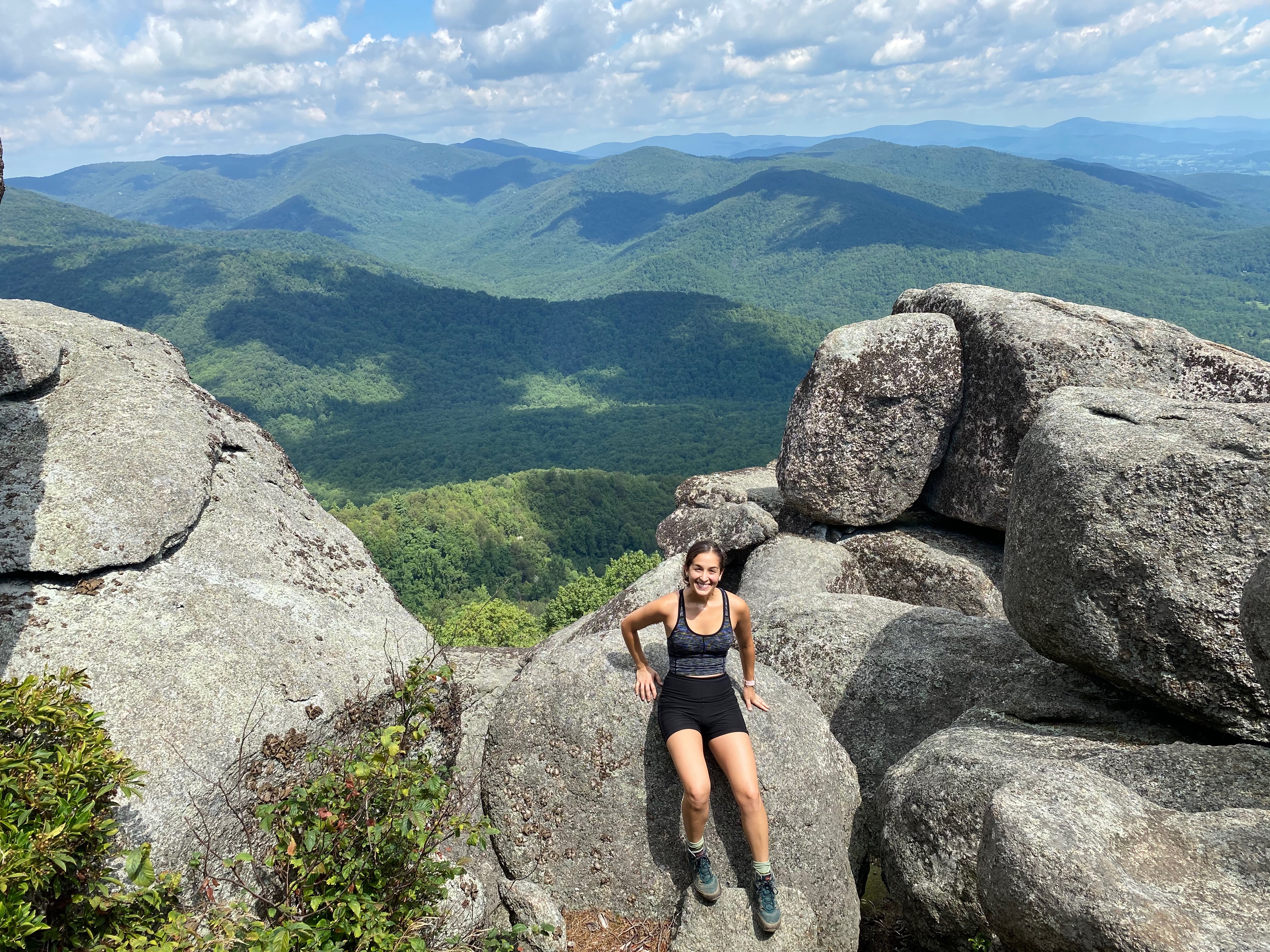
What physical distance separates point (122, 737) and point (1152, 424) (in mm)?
11983

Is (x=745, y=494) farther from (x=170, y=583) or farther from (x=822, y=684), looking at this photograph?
(x=170, y=583)

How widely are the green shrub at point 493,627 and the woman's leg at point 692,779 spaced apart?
81.8 ft

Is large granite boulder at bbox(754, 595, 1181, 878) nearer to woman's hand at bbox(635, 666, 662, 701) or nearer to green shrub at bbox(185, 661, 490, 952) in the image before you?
woman's hand at bbox(635, 666, 662, 701)

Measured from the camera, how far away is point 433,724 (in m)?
9.82

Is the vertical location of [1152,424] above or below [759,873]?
above

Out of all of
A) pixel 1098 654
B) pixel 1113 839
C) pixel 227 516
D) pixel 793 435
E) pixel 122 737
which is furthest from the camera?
pixel 793 435

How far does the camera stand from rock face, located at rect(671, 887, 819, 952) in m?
7.94

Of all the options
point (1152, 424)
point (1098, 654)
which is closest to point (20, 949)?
point (1098, 654)

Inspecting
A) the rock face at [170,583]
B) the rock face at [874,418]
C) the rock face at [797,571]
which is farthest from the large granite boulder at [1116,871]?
the rock face at [874,418]

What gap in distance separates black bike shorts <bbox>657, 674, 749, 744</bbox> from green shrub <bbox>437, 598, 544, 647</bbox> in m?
24.6

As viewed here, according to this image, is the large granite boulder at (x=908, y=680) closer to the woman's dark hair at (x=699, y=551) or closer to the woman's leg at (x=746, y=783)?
the woman's leg at (x=746, y=783)

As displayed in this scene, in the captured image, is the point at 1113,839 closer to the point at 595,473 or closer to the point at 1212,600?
the point at 1212,600

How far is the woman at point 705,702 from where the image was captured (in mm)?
7980

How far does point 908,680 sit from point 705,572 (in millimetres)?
4475
